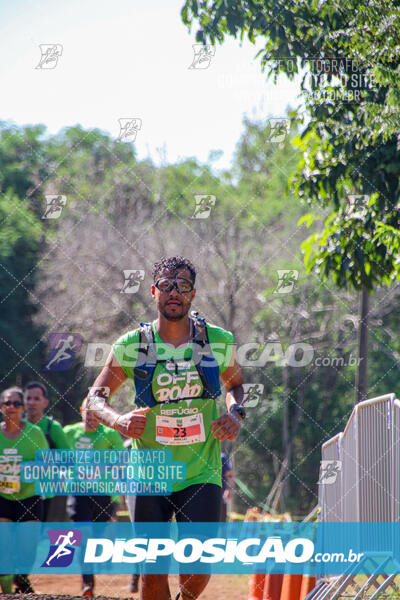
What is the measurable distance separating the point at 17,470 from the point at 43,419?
2.81 feet

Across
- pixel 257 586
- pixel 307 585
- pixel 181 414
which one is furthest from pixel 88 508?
pixel 181 414

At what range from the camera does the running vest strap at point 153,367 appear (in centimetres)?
471

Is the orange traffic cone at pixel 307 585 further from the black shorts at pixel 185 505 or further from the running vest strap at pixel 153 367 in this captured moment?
the running vest strap at pixel 153 367

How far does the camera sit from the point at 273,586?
6973 mm

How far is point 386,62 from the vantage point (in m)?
7.12

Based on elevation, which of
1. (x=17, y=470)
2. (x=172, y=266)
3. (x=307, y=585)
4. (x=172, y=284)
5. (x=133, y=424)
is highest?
(x=172, y=266)

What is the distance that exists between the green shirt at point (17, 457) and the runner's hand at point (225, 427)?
3.84m

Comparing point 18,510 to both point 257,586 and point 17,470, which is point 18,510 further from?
point 257,586

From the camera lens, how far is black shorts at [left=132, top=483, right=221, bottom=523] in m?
4.62

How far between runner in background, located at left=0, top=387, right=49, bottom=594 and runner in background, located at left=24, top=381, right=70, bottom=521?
0.22 metres

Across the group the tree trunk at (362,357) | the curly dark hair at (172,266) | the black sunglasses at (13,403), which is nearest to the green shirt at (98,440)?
the black sunglasses at (13,403)

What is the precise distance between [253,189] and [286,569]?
18538mm

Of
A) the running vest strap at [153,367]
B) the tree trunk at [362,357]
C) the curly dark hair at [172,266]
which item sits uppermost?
the tree trunk at [362,357]

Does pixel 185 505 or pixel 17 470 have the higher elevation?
pixel 17 470
